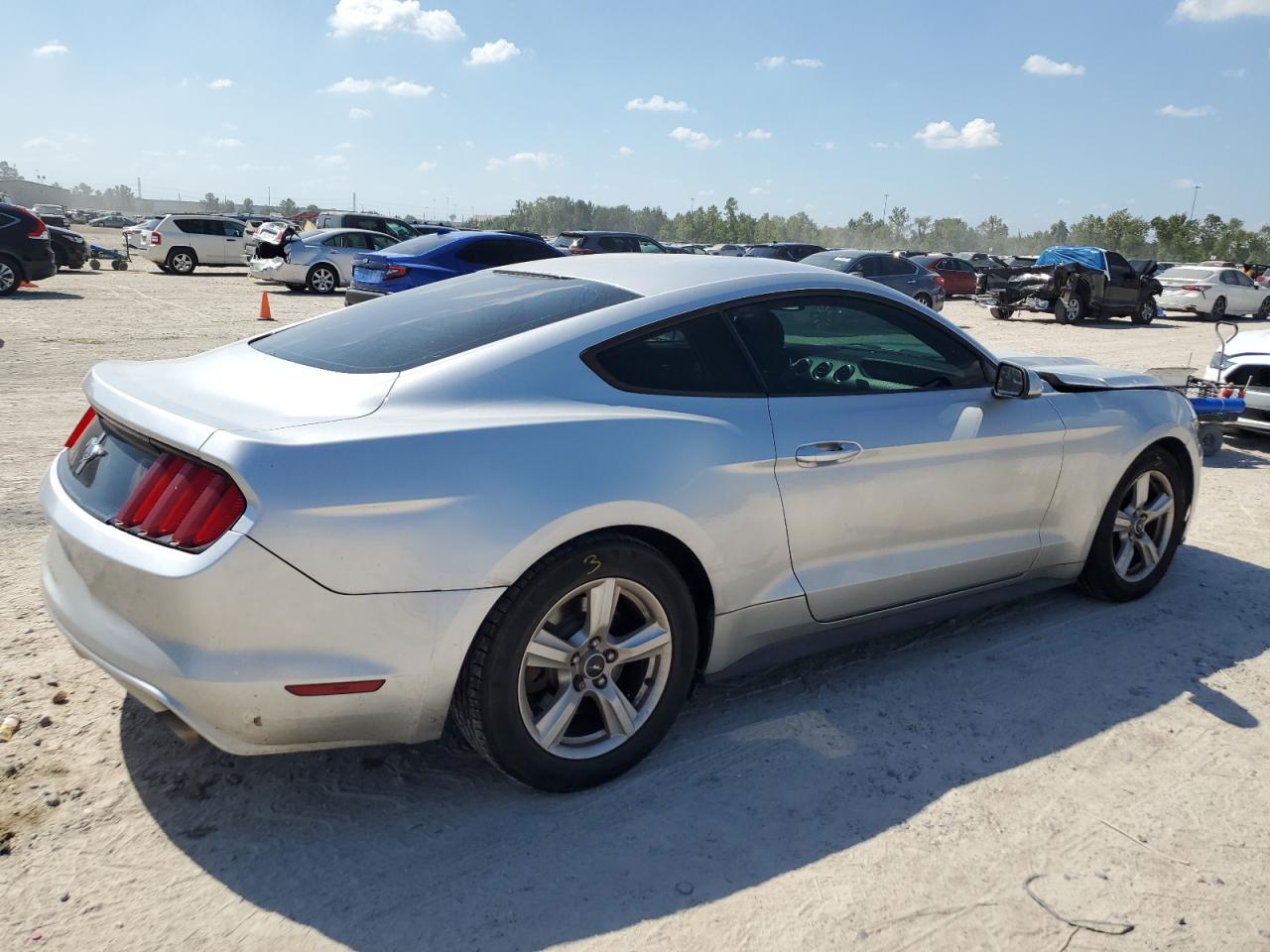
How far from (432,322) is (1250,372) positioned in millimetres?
7858

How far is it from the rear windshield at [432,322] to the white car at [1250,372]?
6895 mm

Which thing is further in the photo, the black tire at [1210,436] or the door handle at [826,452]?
the black tire at [1210,436]

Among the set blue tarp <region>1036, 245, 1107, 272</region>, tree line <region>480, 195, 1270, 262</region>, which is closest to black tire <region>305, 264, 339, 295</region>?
blue tarp <region>1036, 245, 1107, 272</region>

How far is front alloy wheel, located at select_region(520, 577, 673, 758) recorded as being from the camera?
286 cm

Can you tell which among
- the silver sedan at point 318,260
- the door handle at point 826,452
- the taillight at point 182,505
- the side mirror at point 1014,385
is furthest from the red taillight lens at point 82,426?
the silver sedan at point 318,260

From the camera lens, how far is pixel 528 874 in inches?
103

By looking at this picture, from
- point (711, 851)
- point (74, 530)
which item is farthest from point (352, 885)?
point (74, 530)

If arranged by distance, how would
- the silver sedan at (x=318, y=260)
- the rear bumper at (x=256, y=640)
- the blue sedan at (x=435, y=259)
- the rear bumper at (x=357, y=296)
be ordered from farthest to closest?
the silver sedan at (x=318, y=260)
the blue sedan at (x=435, y=259)
the rear bumper at (x=357, y=296)
the rear bumper at (x=256, y=640)

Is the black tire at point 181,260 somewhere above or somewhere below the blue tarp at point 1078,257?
below

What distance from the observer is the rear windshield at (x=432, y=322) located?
308cm

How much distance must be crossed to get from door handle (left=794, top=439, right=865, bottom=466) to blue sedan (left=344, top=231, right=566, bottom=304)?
1113 cm

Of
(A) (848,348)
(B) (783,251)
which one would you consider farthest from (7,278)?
(A) (848,348)

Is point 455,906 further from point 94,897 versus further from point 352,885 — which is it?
point 94,897

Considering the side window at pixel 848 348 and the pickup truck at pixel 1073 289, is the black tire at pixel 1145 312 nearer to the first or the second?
the pickup truck at pixel 1073 289
